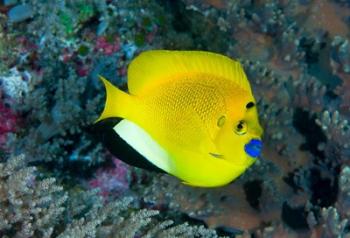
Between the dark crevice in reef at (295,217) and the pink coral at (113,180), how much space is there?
1064 millimetres

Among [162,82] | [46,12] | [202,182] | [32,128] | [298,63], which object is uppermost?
Answer: [162,82]

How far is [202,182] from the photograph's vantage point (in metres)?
1.75

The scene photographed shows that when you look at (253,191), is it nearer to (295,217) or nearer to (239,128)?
(295,217)

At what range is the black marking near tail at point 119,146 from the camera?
1.73 meters

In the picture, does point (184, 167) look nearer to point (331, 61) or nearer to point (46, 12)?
point (331, 61)

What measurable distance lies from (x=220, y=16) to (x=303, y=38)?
0.68 meters

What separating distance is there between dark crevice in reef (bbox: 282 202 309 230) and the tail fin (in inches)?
62.1

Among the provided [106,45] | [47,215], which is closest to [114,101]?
[47,215]

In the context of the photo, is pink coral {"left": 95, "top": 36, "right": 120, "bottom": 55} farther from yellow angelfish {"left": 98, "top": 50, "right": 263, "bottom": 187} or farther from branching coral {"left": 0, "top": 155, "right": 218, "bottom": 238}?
yellow angelfish {"left": 98, "top": 50, "right": 263, "bottom": 187}

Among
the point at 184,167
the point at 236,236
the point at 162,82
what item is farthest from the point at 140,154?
the point at 236,236

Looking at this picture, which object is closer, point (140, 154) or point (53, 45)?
point (140, 154)

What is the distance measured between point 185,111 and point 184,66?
0.54 ft

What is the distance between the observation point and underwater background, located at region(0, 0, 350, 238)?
2488 millimetres

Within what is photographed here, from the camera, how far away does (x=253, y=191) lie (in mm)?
3010
